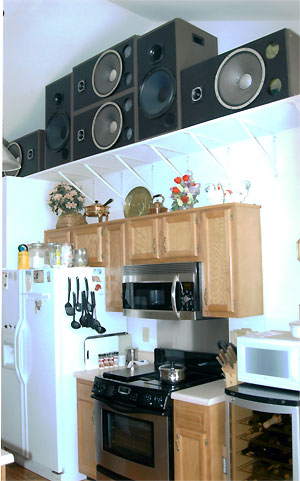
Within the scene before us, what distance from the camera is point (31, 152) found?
16.5 feet

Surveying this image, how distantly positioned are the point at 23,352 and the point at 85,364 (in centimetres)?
62

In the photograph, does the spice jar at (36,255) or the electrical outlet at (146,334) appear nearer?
the electrical outlet at (146,334)

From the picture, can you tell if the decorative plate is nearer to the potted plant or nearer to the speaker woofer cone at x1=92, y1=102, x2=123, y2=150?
the speaker woofer cone at x1=92, y1=102, x2=123, y2=150

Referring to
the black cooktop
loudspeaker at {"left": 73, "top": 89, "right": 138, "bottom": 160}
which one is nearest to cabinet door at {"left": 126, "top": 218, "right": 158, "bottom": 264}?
loudspeaker at {"left": 73, "top": 89, "right": 138, "bottom": 160}

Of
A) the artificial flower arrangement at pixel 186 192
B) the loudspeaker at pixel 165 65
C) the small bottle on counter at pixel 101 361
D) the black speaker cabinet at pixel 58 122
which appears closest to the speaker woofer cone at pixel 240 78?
the loudspeaker at pixel 165 65

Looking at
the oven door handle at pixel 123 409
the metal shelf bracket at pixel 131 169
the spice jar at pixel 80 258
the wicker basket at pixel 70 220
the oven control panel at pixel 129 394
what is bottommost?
the oven door handle at pixel 123 409

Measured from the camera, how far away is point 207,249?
3305 mm

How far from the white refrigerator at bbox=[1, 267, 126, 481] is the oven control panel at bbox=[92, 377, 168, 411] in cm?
43

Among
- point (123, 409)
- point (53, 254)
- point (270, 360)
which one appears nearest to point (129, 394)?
point (123, 409)

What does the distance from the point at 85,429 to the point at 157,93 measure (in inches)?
110

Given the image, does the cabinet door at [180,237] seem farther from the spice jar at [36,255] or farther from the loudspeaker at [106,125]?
the spice jar at [36,255]

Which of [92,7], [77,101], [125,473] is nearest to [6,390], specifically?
[125,473]

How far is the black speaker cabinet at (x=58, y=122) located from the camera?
4496 millimetres

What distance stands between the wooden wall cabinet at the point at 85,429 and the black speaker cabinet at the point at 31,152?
7.63 ft
